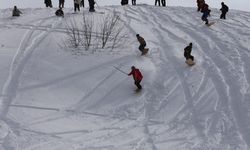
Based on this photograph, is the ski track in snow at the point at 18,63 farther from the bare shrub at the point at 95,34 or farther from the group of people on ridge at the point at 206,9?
the group of people on ridge at the point at 206,9

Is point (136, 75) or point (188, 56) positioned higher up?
point (188, 56)

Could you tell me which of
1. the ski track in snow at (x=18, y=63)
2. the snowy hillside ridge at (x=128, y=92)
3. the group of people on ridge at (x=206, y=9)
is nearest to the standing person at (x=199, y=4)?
the group of people on ridge at (x=206, y=9)

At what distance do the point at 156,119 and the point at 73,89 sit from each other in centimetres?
438

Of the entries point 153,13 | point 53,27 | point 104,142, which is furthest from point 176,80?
point 153,13

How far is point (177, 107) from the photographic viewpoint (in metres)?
22.1

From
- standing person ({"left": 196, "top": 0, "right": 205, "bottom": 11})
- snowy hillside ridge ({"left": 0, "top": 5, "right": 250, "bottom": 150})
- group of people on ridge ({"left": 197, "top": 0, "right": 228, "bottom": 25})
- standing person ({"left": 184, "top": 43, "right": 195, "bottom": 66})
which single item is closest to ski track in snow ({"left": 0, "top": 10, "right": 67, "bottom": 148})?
snowy hillside ridge ({"left": 0, "top": 5, "right": 250, "bottom": 150})

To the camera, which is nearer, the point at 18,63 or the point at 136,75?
the point at 136,75

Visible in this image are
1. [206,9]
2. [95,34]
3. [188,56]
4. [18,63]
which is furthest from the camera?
[206,9]

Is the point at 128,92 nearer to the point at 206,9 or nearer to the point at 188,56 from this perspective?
the point at 188,56

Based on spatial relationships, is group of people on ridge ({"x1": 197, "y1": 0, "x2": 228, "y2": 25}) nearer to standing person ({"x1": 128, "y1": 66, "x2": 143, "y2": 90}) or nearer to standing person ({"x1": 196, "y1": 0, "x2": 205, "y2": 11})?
standing person ({"x1": 196, "y1": 0, "x2": 205, "y2": 11})

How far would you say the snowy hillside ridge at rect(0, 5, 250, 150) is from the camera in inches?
776

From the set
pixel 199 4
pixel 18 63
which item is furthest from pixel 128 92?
pixel 199 4

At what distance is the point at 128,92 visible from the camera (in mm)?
23578

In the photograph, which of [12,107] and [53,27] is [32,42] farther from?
[12,107]
